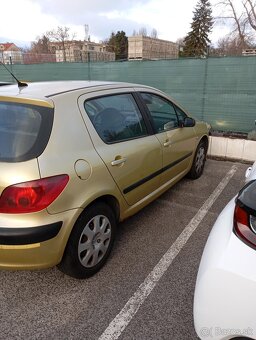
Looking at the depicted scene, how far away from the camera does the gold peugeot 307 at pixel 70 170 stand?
6.40 ft

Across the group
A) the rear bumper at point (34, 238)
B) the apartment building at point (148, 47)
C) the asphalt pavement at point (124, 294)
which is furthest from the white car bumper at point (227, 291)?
the apartment building at point (148, 47)

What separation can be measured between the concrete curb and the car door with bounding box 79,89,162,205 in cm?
316

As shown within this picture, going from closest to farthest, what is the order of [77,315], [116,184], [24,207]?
[24,207] → [77,315] → [116,184]

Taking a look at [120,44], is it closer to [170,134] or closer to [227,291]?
[170,134]

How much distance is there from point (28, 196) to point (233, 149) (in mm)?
4928

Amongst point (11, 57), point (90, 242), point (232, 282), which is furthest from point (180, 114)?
point (11, 57)

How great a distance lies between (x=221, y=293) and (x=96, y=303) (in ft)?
3.84

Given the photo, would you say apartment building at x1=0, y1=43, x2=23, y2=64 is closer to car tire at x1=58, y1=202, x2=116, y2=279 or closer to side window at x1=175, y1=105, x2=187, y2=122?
side window at x1=175, y1=105, x2=187, y2=122

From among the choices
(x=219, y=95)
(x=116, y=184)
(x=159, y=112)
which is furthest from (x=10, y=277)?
(x=219, y=95)

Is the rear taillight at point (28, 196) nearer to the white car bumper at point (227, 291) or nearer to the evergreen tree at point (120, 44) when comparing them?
the white car bumper at point (227, 291)

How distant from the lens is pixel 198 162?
Answer: 187 inches

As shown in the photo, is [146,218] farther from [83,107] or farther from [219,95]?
[219,95]

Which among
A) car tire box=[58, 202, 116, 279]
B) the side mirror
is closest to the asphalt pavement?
car tire box=[58, 202, 116, 279]

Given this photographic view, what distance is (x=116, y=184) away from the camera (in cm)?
259
